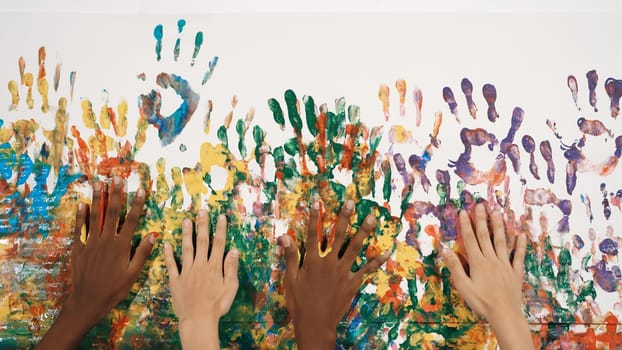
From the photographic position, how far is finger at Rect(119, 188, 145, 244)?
46.1 inches

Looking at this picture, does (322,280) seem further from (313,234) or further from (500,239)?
(500,239)

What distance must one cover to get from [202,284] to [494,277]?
705 millimetres

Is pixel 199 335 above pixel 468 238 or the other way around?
the other way around

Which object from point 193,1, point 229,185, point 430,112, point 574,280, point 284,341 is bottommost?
point 284,341

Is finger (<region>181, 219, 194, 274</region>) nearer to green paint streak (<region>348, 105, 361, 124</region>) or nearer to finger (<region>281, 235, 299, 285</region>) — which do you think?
finger (<region>281, 235, 299, 285</region>)

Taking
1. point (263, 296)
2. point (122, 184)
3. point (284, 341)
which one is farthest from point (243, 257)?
point (122, 184)

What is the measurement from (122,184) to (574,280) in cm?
117

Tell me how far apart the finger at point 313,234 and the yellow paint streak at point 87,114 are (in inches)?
24.5

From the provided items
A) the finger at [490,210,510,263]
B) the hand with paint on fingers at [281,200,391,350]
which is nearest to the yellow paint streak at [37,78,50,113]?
the hand with paint on fingers at [281,200,391,350]

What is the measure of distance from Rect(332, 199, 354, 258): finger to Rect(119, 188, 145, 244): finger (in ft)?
1.64

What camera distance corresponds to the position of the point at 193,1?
1.25 meters

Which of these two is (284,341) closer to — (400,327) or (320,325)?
(320,325)

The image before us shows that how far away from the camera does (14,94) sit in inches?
49.0

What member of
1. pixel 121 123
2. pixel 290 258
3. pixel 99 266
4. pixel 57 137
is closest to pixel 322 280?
pixel 290 258
